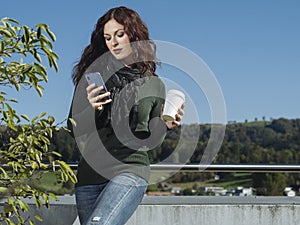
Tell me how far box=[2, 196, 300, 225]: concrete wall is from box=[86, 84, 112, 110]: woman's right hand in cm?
96

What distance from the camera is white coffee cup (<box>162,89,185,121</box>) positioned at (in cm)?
220

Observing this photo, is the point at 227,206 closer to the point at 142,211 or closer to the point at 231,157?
the point at 142,211

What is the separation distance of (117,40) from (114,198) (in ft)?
2.15

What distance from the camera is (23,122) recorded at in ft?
7.47

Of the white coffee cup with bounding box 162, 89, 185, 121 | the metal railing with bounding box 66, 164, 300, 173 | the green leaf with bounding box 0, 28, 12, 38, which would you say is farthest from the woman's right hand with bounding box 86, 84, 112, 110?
the metal railing with bounding box 66, 164, 300, 173

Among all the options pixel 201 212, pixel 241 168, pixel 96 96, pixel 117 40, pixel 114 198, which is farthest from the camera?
pixel 241 168

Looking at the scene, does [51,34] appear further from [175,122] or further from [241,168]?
[241,168]

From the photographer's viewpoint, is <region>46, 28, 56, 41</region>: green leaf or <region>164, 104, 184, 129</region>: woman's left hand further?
<region>164, 104, 184, 129</region>: woman's left hand

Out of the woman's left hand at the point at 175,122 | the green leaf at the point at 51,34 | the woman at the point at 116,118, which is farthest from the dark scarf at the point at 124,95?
the green leaf at the point at 51,34

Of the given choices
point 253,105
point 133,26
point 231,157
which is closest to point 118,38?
point 133,26

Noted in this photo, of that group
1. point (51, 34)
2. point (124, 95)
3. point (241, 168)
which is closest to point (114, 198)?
point (124, 95)

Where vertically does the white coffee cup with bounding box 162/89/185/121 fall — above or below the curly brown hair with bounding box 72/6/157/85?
below

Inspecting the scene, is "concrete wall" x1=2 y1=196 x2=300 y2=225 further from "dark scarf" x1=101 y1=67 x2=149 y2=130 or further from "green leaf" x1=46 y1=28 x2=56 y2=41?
"green leaf" x1=46 y1=28 x2=56 y2=41

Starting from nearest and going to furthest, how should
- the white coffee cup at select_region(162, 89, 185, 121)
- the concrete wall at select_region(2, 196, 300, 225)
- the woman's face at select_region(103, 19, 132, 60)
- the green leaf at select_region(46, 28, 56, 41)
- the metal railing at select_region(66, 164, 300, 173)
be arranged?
the green leaf at select_region(46, 28, 56, 41) → the white coffee cup at select_region(162, 89, 185, 121) → the woman's face at select_region(103, 19, 132, 60) → the concrete wall at select_region(2, 196, 300, 225) → the metal railing at select_region(66, 164, 300, 173)
